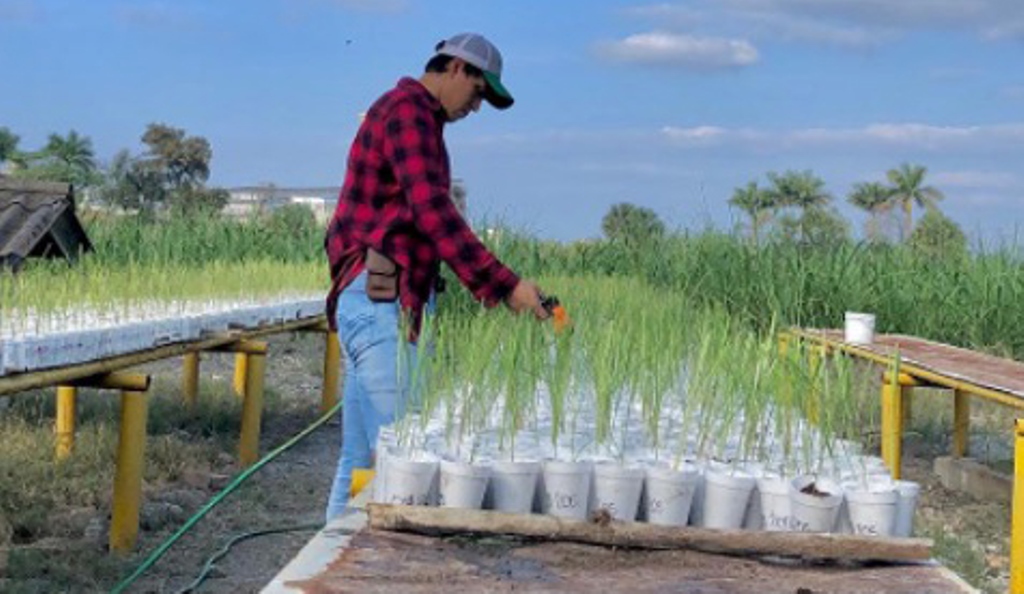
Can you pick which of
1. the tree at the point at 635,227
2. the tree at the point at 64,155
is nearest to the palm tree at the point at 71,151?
the tree at the point at 64,155

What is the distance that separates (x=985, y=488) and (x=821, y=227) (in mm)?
4952

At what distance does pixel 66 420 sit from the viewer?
5758 mm

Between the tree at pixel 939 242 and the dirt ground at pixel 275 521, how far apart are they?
4464 mm

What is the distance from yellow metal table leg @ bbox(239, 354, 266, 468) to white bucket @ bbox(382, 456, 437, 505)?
4.20m

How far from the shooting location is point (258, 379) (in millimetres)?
6355

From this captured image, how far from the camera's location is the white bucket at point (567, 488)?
2.21m

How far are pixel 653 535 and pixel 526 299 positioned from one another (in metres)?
0.95

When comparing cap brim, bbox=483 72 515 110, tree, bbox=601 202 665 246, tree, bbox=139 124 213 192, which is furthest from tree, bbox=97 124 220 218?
cap brim, bbox=483 72 515 110

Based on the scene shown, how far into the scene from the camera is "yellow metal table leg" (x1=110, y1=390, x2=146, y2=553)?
14.8 feet

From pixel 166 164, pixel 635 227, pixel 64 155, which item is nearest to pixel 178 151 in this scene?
pixel 166 164

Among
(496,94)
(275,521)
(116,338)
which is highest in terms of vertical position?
(496,94)

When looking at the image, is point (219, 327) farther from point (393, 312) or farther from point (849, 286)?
point (849, 286)

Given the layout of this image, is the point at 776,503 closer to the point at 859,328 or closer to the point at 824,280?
the point at 859,328

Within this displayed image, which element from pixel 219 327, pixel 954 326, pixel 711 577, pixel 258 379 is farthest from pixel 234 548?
pixel 954 326
